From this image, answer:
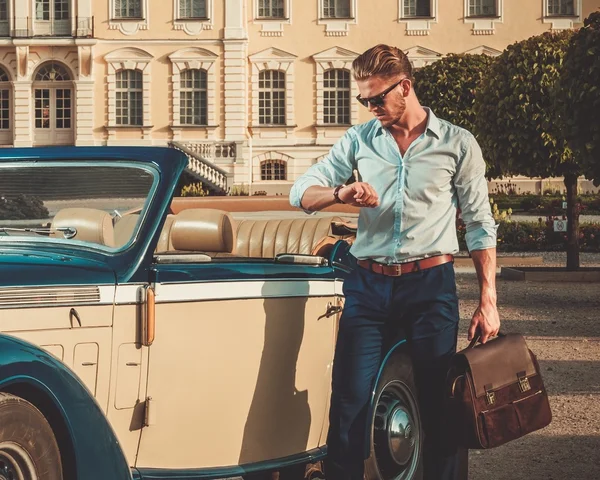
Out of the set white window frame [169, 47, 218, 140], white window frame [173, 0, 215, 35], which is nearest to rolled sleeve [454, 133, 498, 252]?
white window frame [169, 47, 218, 140]

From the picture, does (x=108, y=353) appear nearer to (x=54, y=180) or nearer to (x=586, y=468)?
(x=54, y=180)

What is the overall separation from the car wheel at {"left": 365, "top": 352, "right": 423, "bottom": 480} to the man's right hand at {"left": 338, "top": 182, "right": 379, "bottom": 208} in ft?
2.79

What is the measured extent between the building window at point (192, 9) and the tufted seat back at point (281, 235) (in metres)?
40.3

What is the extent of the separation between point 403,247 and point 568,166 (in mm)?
16477

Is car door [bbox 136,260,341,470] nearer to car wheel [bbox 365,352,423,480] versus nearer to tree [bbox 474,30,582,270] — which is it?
car wheel [bbox 365,352,423,480]

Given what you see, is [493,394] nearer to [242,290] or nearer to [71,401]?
[242,290]

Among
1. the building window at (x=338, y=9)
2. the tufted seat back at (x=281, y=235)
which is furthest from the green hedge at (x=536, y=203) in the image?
the tufted seat back at (x=281, y=235)

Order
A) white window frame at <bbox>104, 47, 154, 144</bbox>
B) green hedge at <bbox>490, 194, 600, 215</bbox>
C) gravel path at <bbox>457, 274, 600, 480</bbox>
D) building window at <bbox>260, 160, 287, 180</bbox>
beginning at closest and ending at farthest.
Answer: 1. gravel path at <bbox>457, 274, 600, 480</bbox>
2. green hedge at <bbox>490, 194, 600, 215</bbox>
3. building window at <bbox>260, 160, 287, 180</bbox>
4. white window frame at <bbox>104, 47, 154, 144</bbox>

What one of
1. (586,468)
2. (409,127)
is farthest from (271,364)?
(586,468)

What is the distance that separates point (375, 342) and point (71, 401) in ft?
4.01

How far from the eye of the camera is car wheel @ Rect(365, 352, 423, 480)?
4.77 meters

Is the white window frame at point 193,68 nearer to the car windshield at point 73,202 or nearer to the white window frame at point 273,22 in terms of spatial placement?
the white window frame at point 273,22

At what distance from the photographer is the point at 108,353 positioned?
160 inches

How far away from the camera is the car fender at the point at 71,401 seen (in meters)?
3.63
